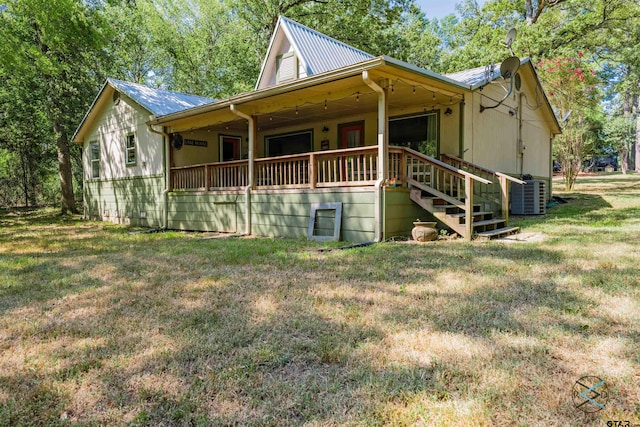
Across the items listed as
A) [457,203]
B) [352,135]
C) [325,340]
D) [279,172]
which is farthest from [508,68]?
[325,340]

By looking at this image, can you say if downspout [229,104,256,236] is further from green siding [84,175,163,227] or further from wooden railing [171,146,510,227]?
green siding [84,175,163,227]

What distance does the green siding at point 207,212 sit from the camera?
30.6 ft

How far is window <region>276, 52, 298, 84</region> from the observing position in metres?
12.0

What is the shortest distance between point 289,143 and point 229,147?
1916mm

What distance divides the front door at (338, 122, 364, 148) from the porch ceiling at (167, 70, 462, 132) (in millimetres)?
351

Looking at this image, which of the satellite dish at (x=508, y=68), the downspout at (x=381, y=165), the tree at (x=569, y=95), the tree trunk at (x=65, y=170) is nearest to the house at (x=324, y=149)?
the downspout at (x=381, y=165)

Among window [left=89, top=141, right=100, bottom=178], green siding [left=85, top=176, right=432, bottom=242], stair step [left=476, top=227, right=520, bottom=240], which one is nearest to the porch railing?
green siding [left=85, top=176, right=432, bottom=242]

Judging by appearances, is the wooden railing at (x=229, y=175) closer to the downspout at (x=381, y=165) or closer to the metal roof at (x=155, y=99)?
the metal roof at (x=155, y=99)

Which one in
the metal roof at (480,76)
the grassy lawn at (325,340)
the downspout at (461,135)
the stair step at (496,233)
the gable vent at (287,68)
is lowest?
the grassy lawn at (325,340)

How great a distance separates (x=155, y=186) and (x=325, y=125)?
5.23 meters

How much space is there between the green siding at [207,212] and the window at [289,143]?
3.29 m

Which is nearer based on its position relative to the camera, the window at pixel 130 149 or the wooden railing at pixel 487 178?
the wooden railing at pixel 487 178

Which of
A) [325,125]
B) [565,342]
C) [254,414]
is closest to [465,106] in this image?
[325,125]

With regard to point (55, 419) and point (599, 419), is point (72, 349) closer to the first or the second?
point (55, 419)
